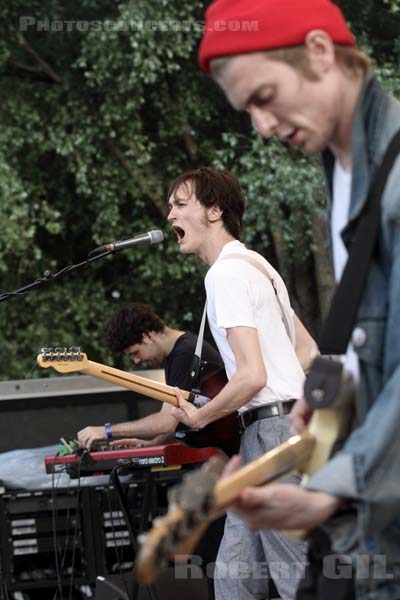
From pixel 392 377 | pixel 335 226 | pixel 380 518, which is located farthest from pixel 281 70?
pixel 380 518

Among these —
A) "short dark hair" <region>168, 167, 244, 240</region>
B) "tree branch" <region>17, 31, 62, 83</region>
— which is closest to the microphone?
"short dark hair" <region>168, 167, 244, 240</region>

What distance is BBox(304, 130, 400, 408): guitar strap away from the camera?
1.68 metres

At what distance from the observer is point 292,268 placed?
10258 mm

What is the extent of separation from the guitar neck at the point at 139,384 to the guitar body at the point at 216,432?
104 millimetres

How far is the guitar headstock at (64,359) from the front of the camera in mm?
4688

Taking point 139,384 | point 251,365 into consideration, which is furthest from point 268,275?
point 139,384

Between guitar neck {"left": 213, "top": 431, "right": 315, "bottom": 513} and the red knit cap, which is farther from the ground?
the red knit cap

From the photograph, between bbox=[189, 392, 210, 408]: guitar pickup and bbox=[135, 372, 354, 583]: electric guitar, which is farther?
bbox=[189, 392, 210, 408]: guitar pickup

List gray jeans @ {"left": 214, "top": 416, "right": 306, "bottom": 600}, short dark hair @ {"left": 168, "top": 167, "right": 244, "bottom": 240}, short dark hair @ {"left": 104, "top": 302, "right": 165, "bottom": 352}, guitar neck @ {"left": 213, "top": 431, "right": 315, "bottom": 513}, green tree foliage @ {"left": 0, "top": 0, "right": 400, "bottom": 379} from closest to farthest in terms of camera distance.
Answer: guitar neck @ {"left": 213, "top": 431, "right": 315, "bottom": 513}
gray jeans @ {"left": 214, "top": 416, "right": 306, "bottom": 600}
short dark hair @ {"left": 168, "top": 167, "right": 244, "bottom": 240}
short dark hair @ {"left": 104, "top": 302, "right": 165, "bottom": 352}
green tree foliage @ {"left": 0, "top": 0, "right": 400, "bottom": 379}

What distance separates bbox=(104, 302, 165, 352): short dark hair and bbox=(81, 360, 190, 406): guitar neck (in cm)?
54

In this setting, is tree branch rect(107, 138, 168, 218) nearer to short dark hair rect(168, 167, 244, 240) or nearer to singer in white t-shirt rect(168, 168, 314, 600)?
short dark hair rect(168, 167, 244, 240)

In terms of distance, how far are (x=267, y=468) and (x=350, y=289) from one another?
32 centimetres

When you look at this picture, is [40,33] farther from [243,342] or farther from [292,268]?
[243,342]

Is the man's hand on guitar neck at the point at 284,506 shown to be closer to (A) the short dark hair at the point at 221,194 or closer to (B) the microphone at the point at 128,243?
(A) the short dark hair at the point at 221,194
